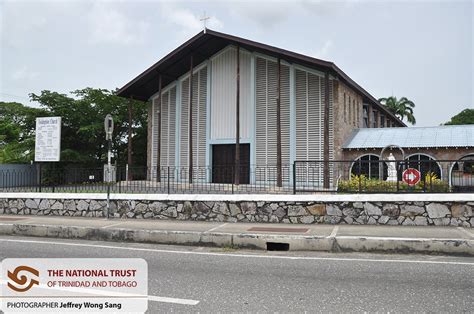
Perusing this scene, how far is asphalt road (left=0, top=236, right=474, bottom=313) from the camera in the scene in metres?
4.77

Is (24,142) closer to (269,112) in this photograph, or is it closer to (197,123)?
(197,123)

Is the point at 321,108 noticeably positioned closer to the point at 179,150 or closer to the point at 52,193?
the point at 179,150

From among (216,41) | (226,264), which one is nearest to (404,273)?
(226,264)

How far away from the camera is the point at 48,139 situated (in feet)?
46.1

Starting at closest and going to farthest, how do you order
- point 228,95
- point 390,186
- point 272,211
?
point 390,186
point 272,211
point 228,95

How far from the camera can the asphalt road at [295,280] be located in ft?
15.6

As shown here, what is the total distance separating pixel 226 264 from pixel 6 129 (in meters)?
33.4

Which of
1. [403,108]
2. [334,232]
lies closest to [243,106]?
[334,232]

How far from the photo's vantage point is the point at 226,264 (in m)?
7.05

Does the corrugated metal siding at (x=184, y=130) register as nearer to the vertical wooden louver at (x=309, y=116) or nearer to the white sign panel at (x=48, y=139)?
the vertical wooden louver at (x=309, y=116)

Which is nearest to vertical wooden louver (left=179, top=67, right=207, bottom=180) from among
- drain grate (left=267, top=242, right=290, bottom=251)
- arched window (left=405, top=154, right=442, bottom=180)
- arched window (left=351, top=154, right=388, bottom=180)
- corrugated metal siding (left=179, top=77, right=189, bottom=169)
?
corrugated metal siding (left=179, top=77, right=189, bottom=169)

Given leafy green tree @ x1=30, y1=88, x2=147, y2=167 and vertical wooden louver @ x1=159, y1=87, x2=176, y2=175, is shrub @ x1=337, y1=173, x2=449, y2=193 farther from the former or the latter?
leafy green tree @ x1=30, y1=88, x2=147, y2=167

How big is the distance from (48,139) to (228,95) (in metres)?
11.3

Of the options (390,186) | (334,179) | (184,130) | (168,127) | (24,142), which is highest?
(168,127)
